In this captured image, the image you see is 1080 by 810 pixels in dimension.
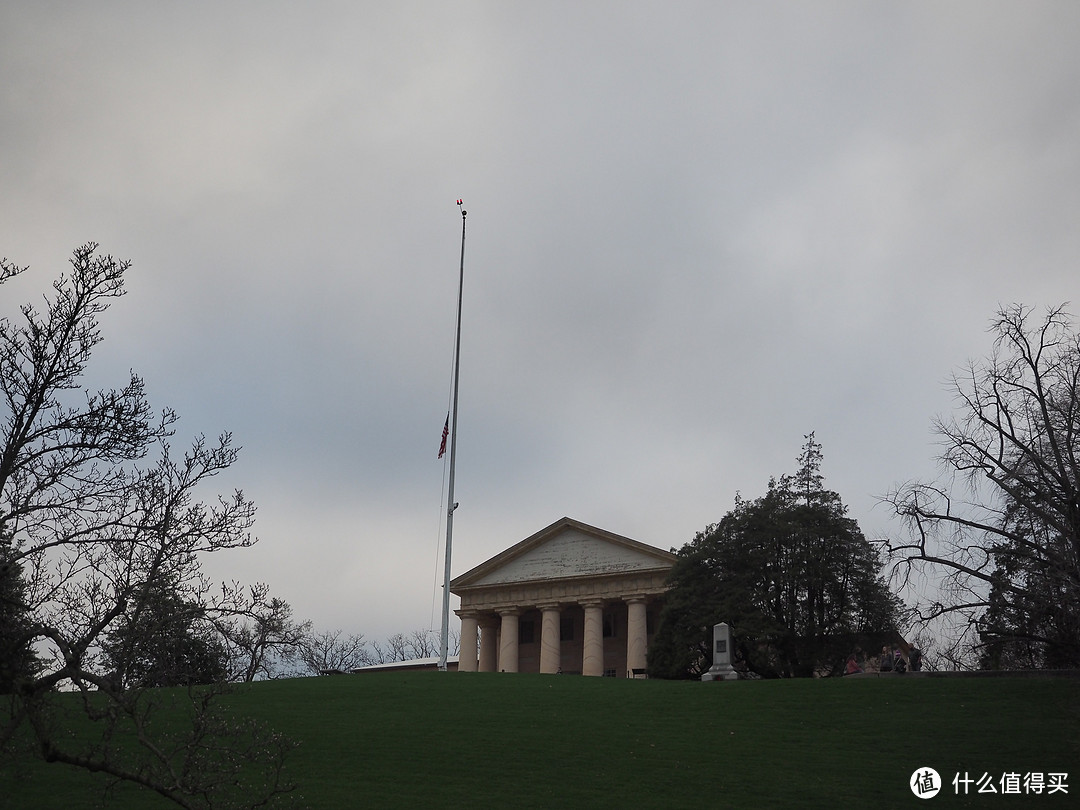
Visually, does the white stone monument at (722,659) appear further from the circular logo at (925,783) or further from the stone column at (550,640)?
the stone column at (550,640)

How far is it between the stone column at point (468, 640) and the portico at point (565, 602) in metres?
0.07

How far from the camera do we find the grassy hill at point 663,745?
17.4m

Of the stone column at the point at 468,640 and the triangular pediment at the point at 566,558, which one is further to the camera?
the stone column at the point at 468,640

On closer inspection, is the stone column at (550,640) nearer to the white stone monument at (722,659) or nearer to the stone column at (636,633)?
the stone column at (636,633)

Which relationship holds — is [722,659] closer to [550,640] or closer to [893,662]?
[893,662]

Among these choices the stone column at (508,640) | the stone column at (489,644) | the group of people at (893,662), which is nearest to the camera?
the group of people at (893,662)

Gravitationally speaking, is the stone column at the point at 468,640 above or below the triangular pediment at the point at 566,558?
below

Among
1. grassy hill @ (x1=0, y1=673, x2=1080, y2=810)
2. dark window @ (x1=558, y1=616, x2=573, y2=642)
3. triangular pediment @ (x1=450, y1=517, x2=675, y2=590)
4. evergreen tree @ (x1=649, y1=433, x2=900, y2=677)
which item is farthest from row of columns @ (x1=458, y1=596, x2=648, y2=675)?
grassy hill @ (x1=0, y1=673, x2=1080, y2=810)

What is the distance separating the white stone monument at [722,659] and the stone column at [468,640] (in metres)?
28.6

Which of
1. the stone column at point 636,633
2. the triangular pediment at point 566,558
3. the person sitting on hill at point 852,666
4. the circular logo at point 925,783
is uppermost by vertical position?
the triangular pediment at point 566,558

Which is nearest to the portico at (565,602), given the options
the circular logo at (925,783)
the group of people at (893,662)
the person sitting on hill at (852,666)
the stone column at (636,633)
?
the stone column at (636,633)

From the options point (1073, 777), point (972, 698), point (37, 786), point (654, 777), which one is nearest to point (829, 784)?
point (654, 777)

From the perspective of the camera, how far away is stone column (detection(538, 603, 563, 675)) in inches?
2334

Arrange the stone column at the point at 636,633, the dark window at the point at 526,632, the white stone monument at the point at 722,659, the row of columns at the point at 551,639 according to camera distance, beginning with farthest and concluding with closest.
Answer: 1. the dark window at the point at 526,632
2. the row of columns at the point at 551,639
3. the stone column at the point at 636,633
4. the white stone monument at the point at 722,659
